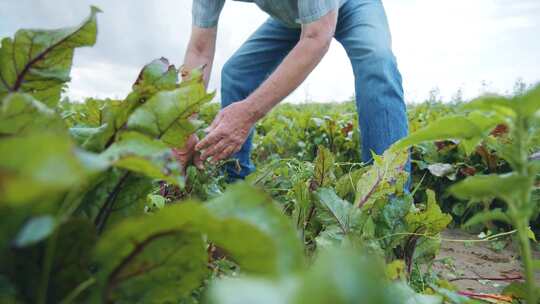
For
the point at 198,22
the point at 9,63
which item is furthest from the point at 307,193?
the point at 198,22

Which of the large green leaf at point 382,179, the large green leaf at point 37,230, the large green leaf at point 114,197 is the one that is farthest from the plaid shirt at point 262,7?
the large green leaf at point 37,230

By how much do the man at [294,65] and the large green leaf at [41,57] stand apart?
1.44 meters

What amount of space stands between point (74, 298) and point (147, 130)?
1.02 feet

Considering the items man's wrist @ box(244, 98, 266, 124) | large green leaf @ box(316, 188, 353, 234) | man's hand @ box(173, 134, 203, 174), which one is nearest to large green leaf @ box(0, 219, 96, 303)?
large green leaf @ box(316, 188, 353, 234)

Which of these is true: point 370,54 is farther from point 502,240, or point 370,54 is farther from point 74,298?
point 74,298

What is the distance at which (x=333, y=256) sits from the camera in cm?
39

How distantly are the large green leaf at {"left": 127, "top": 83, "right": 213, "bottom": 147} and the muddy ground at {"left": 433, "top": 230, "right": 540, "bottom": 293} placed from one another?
1.61 m

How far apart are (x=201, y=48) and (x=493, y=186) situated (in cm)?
312

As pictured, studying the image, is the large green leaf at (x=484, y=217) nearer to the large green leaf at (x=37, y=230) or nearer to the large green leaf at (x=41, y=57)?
the large green leaf at (x=37, y=230)

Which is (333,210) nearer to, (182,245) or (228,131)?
(182,245)

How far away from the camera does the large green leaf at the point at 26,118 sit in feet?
2.19

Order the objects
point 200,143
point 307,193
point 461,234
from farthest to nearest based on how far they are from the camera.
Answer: point 461,234
point 200,143
point 307,193

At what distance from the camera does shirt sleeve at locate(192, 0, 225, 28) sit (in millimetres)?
3483

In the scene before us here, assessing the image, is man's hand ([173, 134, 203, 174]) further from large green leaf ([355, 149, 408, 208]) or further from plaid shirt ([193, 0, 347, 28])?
plaid shirt ([193, 0, 347, 28])
